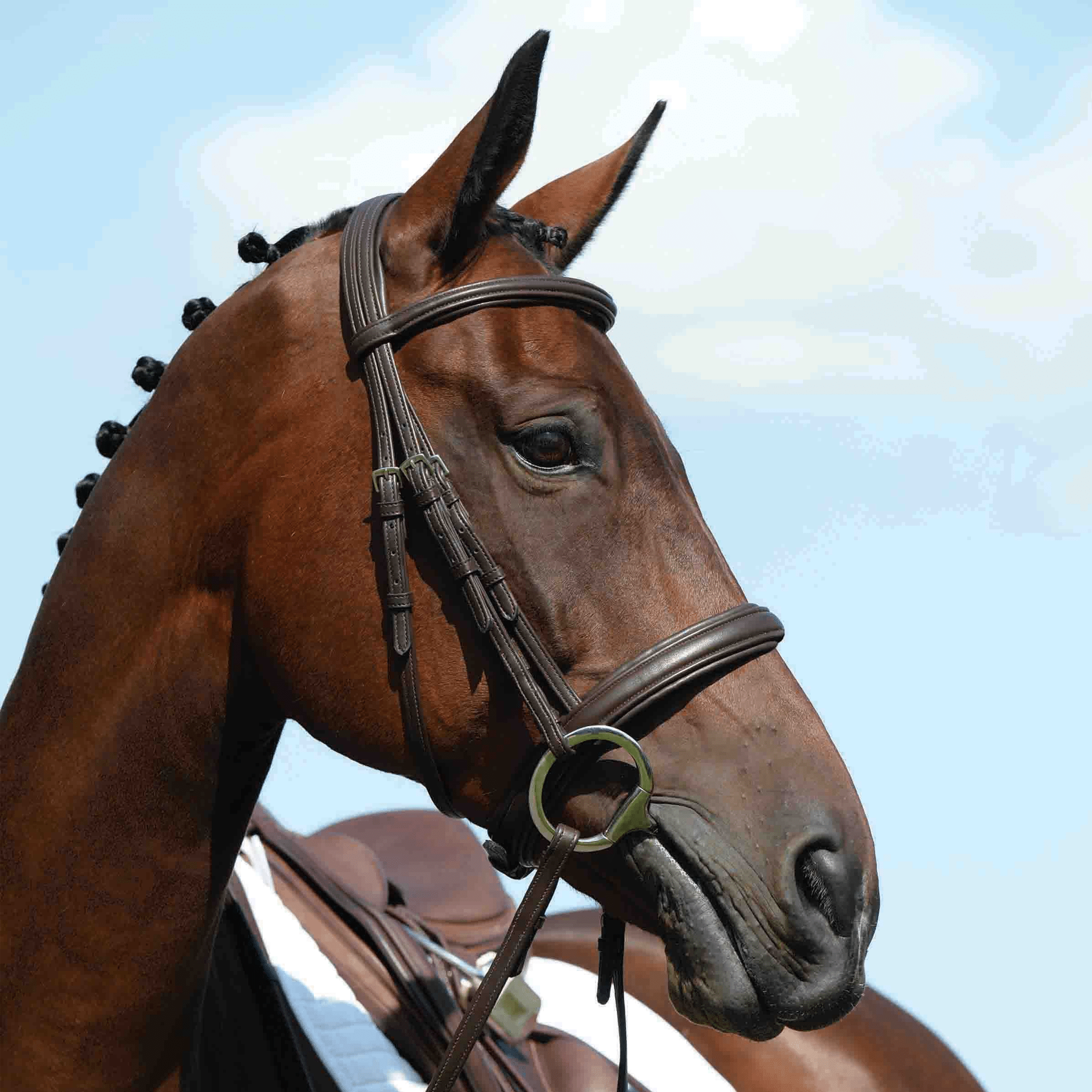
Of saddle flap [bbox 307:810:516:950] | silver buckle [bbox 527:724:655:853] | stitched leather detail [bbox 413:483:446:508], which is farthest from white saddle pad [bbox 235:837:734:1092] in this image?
stitched leather detail [bbox 413:483:446:508]

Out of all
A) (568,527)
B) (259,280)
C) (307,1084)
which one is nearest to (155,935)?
(307,1084)

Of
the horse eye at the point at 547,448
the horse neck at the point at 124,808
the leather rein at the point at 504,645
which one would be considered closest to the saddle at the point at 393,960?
the horse neck at the point at 124,808

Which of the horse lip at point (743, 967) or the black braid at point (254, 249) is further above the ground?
the black braid at point (254, 249)

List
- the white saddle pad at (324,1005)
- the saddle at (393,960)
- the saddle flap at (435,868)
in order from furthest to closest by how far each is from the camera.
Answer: the saddle flap at (435,868), the white saddle pad at (324,1005), the saddle at (393,960)

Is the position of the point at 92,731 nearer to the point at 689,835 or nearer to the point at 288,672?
the point at 288,672

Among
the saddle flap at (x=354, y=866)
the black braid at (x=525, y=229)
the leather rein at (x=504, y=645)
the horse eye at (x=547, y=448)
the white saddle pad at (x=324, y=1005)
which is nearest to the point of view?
the leather rein at (x=504, y=645)

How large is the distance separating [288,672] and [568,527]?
550 millimetres

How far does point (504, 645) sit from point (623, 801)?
317 millimetres

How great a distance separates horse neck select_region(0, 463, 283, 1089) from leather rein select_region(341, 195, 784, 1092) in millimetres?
376

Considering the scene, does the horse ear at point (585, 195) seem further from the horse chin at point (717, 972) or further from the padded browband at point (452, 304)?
the horse chin at point (717, 972)

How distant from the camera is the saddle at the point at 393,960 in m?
2.78

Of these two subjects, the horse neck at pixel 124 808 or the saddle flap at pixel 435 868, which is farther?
the saddle flap at pixel 435 868

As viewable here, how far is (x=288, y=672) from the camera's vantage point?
2.38m

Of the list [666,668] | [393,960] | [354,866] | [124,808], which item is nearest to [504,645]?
[666,668]
